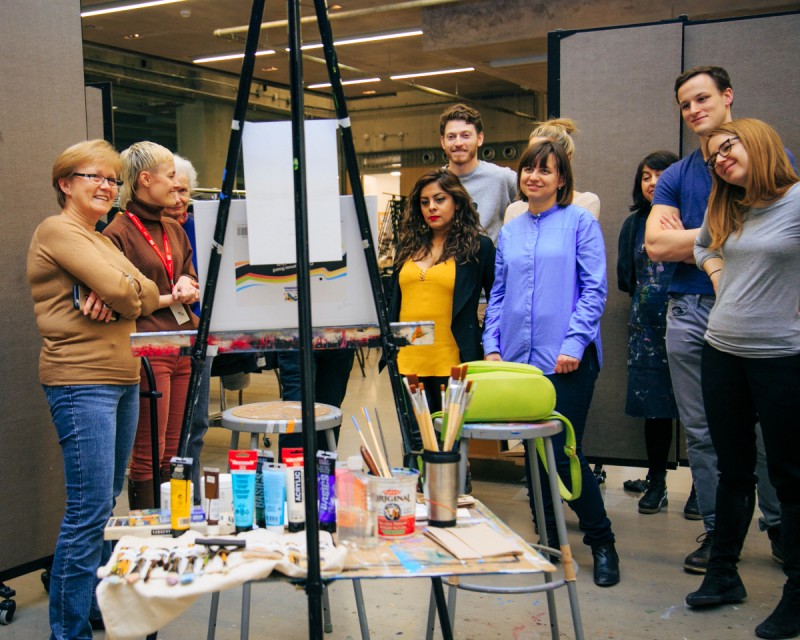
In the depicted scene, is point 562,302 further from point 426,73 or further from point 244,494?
point 426,73

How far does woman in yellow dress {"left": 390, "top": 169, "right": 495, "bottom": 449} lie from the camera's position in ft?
10.6

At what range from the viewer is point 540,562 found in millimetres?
1317

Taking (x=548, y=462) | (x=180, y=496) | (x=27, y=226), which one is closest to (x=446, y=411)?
(x=180, y=496)

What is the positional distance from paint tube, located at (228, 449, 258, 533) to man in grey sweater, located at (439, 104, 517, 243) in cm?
238

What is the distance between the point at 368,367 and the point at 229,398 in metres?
2.39

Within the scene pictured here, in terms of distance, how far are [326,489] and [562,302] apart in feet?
5.13

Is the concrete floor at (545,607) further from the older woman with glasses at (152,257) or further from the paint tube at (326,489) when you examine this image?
the paint tube at (326,489)

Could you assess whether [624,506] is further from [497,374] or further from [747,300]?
[497,374]

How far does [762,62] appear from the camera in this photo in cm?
355

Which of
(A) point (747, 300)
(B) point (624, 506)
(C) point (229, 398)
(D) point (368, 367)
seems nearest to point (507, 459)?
(B) point (624, 506)

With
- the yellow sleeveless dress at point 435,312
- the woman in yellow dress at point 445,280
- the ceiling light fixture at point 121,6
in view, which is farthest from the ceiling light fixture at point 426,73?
the yellow sleeveless dress at point 435,312

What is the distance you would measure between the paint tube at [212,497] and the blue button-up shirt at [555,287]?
1.55m

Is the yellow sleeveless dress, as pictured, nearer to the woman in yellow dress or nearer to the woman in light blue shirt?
the woman in yellow dress

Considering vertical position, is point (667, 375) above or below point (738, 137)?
below
